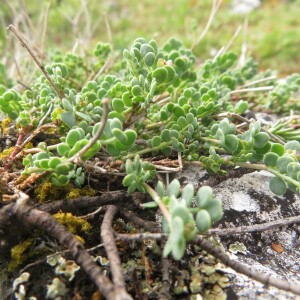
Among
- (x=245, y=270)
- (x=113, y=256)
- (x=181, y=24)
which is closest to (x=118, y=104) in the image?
(x=113, y=256)

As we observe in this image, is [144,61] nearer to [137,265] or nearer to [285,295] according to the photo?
[137,265]

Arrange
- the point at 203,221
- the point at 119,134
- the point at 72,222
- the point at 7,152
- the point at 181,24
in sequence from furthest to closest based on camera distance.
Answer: the point at 181,24
the point at 7,152
the point at 72,222
the point at 119,134
the point at 203,221

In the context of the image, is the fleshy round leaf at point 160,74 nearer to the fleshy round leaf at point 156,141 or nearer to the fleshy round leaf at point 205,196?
the fleshy round leaf at point 156,141

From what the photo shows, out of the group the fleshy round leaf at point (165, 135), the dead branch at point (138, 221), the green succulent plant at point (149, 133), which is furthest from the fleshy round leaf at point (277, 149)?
Answer: the dead branch at point (138, 221)

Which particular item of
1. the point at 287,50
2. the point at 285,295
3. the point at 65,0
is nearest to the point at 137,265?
the point at 285,295

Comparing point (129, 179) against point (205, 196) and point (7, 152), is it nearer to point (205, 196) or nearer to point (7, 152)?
point (205, 196)

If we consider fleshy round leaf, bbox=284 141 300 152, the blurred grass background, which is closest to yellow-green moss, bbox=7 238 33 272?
fleshy round leaf, bbox=284 141 300 152

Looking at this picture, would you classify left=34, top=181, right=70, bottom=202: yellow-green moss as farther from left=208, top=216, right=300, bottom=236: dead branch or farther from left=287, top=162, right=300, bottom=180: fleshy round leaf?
left=287, top=162, right=300, bottom=180: fleshy round leaf
